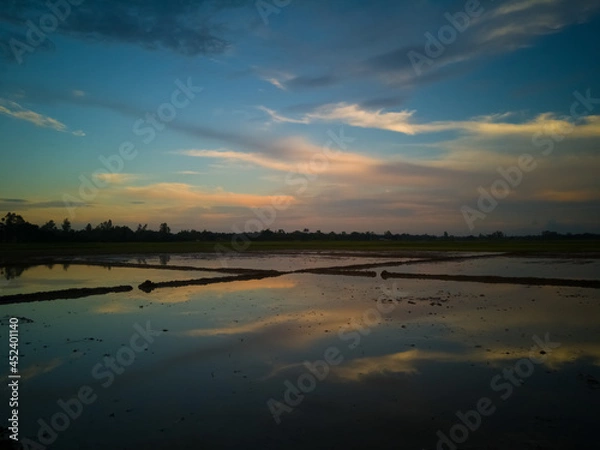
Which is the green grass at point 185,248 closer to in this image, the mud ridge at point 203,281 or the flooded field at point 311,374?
the mud ridge at point 203,281

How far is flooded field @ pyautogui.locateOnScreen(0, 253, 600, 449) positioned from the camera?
5953mm

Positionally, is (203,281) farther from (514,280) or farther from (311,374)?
(514,280)

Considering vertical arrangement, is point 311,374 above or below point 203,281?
below

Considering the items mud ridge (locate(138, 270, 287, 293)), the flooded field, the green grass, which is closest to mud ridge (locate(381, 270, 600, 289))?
the flooded field

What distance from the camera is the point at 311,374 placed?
8477 millimetres

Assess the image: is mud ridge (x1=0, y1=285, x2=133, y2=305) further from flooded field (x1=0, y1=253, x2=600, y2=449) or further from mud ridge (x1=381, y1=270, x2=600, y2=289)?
mud ridge (x1=381, y1=270, x2=600, y2=289)

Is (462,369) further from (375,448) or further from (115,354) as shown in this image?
(115,354)

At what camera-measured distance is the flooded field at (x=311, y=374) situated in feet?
19.5

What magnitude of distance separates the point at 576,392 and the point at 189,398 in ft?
24.1

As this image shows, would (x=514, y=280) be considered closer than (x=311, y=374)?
No

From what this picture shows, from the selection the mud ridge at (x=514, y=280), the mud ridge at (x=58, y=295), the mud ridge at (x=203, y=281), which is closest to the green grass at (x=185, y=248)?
the mud ridge at (x=58, y=295)

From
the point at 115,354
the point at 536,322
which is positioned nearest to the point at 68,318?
the point at 115,354

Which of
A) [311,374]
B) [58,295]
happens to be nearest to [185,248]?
[58,295]

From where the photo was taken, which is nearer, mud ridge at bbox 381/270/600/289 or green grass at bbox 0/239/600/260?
mud ridge at bbox 381/270/600/289
